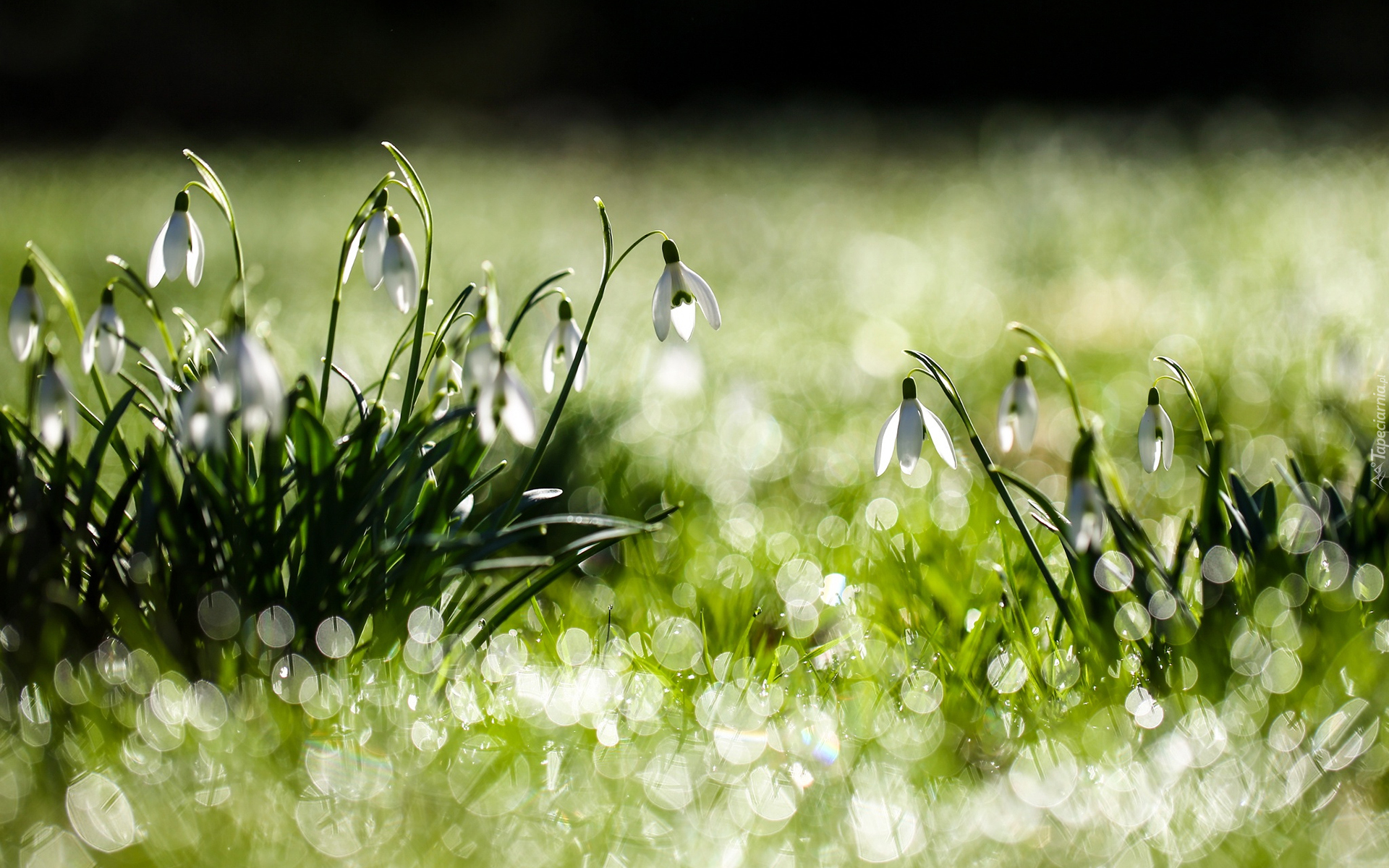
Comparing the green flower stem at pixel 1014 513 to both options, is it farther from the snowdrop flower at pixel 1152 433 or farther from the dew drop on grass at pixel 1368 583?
the dew drop on grass at pixel 1368 583

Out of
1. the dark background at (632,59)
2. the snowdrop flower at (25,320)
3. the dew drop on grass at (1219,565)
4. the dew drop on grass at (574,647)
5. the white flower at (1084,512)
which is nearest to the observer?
the white flower at (1084,512)

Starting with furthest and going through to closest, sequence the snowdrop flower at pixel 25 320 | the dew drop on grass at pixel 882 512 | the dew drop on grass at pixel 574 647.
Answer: the dew drop on grass at pixel 882 512 < the dew drop on grass at pixel 574 647 < the snowdrop flower at pixel 25 320

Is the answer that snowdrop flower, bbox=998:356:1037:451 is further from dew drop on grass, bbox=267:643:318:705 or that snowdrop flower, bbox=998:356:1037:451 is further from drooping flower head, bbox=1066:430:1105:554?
dew drop on grass, bbox=267:643:318:705

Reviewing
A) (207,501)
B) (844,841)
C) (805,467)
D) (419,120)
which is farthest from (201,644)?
(419,120)

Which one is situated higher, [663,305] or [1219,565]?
[663,305]

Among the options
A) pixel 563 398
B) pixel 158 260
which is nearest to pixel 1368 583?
pixel 563 398

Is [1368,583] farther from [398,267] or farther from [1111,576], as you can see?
[398,267]

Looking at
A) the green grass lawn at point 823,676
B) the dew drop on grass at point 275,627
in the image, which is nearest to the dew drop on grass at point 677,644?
the green grass lawn at point 823,676
